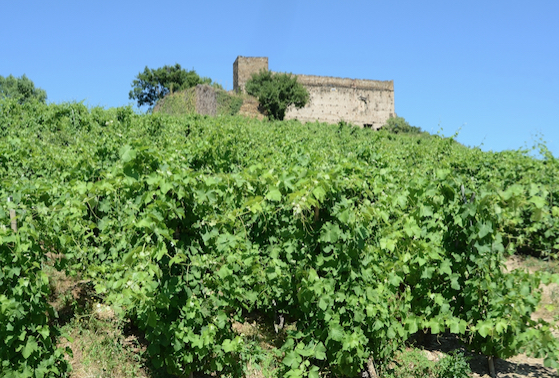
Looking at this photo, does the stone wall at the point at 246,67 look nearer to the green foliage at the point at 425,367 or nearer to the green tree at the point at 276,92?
the green tree at the point at 276,92

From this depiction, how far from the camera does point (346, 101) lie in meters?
43.0

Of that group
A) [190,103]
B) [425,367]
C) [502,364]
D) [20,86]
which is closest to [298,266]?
[425,367]

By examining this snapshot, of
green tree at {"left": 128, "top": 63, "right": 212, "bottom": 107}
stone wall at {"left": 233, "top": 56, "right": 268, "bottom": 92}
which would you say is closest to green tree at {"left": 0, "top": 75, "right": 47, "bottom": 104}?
green tree at {"left": 128, "top": 63, "right": 212, "bottom": 107}

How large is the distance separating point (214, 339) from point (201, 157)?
85.0 inches

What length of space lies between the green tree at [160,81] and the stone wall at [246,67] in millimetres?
2703

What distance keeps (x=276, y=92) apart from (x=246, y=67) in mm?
8439

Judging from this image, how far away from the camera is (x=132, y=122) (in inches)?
505

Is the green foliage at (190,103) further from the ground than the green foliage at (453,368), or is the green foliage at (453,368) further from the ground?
the green foliage at (190,103)

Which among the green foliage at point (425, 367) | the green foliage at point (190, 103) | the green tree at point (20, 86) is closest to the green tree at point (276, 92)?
the green foliage at point (190, 103)

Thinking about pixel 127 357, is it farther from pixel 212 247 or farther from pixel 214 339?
pixel 212 247

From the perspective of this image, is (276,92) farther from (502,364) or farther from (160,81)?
(502,364)

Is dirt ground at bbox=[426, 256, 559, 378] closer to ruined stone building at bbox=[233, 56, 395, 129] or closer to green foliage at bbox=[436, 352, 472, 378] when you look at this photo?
green foliage at bbox=[436, 352, 472, 378]

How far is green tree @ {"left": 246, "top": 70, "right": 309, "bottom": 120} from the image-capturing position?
30625 mm

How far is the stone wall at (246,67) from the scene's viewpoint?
125ft
